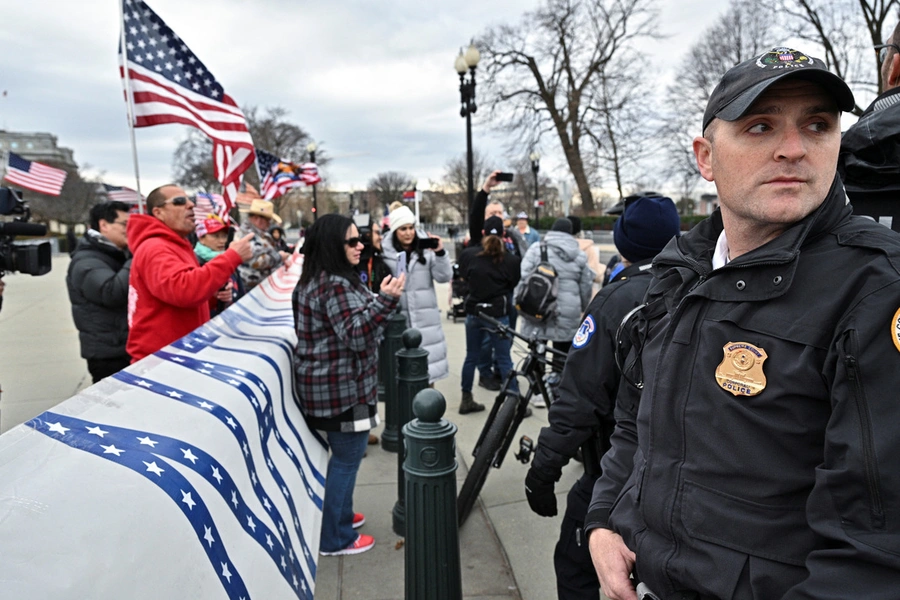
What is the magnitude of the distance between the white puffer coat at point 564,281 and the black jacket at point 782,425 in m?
4.05

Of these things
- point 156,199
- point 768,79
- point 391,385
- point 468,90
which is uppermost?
point 468,90

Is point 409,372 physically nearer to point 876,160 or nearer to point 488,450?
point 488,450

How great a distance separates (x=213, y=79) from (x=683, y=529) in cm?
518

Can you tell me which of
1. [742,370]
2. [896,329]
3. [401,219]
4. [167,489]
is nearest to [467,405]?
[401,219]

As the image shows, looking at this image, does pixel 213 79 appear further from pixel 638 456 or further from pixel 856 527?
pixel 856 527

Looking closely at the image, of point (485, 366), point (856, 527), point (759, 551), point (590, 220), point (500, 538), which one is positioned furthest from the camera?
point (590, 220)

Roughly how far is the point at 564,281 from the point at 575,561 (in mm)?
3442

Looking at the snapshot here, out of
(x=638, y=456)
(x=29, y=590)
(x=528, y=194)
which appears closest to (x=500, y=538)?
(x=638, y=456)

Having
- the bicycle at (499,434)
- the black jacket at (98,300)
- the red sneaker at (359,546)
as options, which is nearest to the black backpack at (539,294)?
the bicycle at (499,434)

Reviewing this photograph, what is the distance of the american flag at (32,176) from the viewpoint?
11273 mm

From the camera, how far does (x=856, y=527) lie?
40.0 inches

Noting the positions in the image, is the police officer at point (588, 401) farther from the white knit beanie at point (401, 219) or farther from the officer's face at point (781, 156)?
the white knit beanie at point (401, 219)

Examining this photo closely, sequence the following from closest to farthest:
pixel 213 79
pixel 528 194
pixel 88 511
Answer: pixel 88 511
pixel 213 79
pixel 528 194

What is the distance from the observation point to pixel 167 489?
5.68 ft
